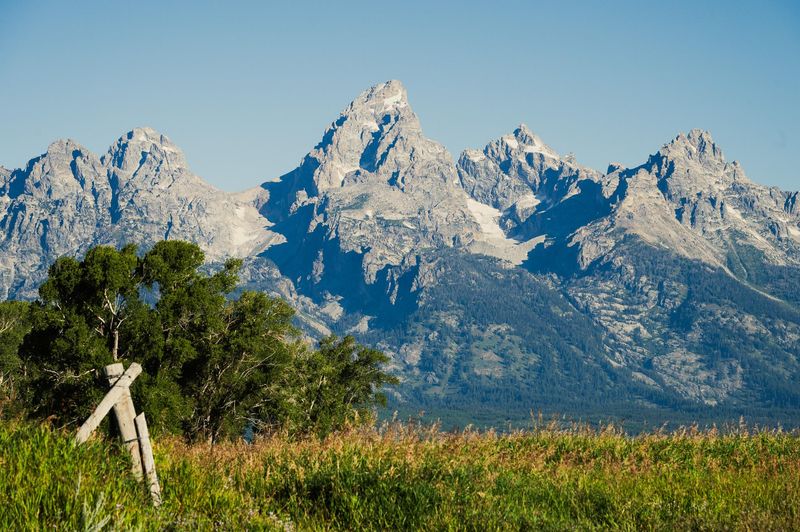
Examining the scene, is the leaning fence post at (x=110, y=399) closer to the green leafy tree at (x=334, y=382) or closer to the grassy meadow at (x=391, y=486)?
the grassy meadow at (x=391, y=486)

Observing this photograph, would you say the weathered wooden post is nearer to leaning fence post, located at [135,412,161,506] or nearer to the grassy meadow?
leaning fence post, located at [135,412,161,506]

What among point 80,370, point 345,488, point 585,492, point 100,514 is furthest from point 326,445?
point 80,370

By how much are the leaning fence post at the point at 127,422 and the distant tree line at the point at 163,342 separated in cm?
2227

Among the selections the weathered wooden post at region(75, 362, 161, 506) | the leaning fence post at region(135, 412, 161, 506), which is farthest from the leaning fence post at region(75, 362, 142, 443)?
the leaning fence post at region(135, 412, 161, 506)

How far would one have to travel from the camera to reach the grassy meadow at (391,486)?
9.66m

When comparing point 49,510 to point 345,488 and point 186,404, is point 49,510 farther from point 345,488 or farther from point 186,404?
point 186,404

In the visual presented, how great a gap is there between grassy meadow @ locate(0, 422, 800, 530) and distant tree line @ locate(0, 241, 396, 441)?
1800 cm

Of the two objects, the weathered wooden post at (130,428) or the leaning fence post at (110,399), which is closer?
the leaning fence post at (110,399)

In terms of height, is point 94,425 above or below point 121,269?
below

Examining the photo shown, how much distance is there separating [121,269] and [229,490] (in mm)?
30984

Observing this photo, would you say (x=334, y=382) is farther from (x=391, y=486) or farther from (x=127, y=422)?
(x=127, y=422)

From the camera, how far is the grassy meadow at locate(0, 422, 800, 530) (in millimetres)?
9656

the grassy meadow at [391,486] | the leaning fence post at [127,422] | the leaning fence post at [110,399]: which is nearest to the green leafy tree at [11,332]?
the grassy meadow at [391,486]

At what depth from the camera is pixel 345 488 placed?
39.8 feet
